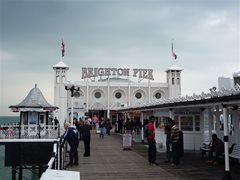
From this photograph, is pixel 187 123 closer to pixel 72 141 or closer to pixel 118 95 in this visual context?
pixel 72 141

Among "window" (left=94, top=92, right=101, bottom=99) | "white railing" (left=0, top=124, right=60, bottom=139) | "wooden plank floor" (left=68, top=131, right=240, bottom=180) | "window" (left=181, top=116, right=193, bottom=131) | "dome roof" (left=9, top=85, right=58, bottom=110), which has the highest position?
"window" (left=94, top=92, right=101, bottom=99)

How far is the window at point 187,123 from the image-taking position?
17.0 m

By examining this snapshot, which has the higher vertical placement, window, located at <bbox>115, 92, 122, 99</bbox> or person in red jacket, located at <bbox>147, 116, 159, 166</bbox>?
window, located at <bbox>115, 92, 122, 99</bbox>

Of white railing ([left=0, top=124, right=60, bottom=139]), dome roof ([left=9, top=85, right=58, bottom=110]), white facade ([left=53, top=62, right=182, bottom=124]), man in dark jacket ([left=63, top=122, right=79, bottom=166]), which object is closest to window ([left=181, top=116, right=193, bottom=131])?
man in dark jacket ([left=63, top=122, right=79, bottom=166])

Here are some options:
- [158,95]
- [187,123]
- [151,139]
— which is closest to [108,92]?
[158,95]

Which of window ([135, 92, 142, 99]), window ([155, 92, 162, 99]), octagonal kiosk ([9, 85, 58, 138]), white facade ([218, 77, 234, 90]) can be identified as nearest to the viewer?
white facade ([218, 77, 234, 90])

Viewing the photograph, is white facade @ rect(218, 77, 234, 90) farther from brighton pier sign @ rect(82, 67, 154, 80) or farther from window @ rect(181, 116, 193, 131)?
brighton pier sign @ rect(82, 67, 154, 80)

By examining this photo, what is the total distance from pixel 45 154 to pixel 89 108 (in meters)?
32.5

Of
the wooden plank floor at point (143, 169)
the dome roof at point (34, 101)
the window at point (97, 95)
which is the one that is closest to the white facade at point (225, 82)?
the wooden plank floor at point (143, 169)

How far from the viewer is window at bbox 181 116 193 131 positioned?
55.7 feet

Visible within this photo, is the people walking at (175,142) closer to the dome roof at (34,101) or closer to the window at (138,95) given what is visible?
the dome roof at (34,101)

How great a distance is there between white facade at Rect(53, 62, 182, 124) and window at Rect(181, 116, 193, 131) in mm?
34983

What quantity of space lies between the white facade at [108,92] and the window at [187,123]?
34983 mm

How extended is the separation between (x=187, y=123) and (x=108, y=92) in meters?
37.2
